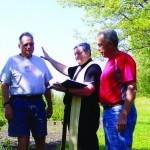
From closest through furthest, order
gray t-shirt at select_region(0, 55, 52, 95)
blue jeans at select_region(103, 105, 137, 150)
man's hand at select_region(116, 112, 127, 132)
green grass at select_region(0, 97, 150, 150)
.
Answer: man's hand at select_region(116, 112, 127, 132) < blue jeans at select_region(103, 105, 137, 150) < gray t-shirt at select_region(0, 55, 52, 95) < green grass at select_region(0, 97, 150, 150)

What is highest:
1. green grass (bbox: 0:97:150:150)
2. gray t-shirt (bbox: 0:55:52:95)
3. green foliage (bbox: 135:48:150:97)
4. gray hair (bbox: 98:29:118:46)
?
green foliage (bbox: 135:48:150:97)

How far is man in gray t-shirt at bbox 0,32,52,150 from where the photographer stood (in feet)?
18.3

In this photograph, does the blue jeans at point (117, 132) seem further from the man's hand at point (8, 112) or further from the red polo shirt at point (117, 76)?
the man's hand at point (8, 112)

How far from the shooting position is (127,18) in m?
21.1

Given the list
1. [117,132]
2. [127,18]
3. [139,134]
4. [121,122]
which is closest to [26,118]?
[117,132]

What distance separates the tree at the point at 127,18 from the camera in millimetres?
19422

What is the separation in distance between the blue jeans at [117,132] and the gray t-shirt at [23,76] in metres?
1.31

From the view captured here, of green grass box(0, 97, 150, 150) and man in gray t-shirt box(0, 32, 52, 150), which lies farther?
green grass box(0, 97, 150, 150)

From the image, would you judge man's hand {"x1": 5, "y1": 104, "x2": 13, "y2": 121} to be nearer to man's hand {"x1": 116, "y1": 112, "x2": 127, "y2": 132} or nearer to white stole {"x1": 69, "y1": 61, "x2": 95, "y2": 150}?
white stole {"x1": 69, "y1": 61, "x2": 95, "y2": 150}

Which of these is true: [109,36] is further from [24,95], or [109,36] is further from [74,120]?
[24,95]

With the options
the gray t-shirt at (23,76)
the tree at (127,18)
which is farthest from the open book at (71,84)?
the tree at (127,18)

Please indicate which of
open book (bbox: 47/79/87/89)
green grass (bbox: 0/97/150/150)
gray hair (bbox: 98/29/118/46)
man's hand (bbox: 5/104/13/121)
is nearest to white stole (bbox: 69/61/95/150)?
open book (bbox: 47/79/87/89)

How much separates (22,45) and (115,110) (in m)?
1.70

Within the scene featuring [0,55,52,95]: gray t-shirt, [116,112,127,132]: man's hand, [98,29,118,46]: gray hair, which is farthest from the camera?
[0,55,52,95]: gray t-shirt
